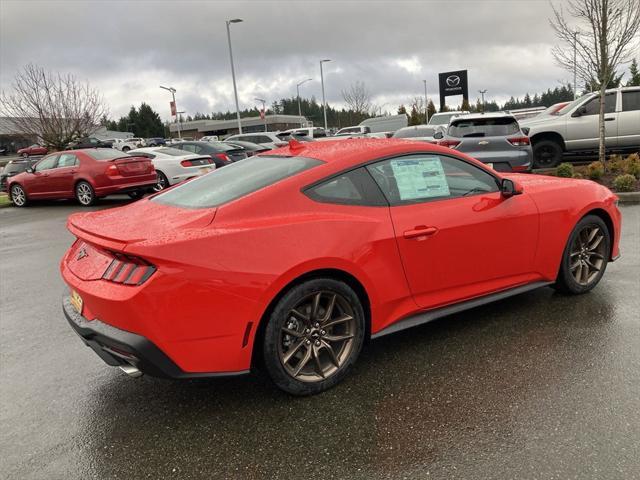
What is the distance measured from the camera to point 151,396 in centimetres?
316

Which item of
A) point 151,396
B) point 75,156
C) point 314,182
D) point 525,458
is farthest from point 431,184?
point 75,156

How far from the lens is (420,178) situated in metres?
3.50

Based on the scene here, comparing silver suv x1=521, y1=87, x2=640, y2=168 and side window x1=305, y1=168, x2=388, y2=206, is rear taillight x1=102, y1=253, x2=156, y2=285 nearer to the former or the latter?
side window x1=305, y1=168, x2=388, y2=206

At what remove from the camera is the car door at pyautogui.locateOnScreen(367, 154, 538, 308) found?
10.8ft

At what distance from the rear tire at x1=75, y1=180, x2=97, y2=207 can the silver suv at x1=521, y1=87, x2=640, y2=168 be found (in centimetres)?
1063

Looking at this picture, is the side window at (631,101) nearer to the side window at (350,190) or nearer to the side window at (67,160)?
the side window at (350,190)

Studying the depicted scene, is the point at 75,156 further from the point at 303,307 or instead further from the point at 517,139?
the point at 303,307

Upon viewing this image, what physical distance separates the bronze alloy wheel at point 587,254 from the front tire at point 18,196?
13979 millimetres

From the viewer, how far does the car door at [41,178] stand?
43.4ft

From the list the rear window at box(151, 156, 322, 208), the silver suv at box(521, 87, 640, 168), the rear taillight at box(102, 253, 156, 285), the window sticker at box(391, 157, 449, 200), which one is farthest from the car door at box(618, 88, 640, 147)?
the rear taillight at box(102, 253, 156, 285)

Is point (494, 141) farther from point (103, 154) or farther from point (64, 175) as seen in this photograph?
point (64, 175)

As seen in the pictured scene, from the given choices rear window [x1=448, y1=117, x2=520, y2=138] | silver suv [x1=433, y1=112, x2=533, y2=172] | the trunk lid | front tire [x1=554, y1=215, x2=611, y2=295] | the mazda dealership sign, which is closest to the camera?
the trunk lid

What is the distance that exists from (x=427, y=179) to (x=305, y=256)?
47.1 inches

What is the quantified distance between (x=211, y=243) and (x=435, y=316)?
1.63m
